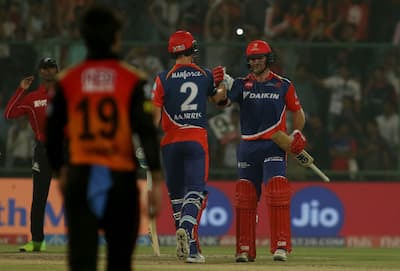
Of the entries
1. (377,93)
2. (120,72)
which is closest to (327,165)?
(377,93)

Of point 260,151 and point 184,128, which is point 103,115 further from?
point 260,151

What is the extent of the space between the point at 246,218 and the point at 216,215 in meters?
6.20

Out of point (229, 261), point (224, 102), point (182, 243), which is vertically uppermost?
point (224, 102)

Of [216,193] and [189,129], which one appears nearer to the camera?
[189,129]

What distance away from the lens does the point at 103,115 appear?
26.1ft

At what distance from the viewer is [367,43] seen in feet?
70.9

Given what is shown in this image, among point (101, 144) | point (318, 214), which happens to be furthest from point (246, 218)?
point (101, 144)

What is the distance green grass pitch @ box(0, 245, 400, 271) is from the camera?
548 inches

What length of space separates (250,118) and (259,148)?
380 millimetres

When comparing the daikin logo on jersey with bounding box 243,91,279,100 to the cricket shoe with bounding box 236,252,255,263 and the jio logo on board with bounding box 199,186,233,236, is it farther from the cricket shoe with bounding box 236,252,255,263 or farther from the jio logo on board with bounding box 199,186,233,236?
the jio logo on board with bounding box 199,186,233,236

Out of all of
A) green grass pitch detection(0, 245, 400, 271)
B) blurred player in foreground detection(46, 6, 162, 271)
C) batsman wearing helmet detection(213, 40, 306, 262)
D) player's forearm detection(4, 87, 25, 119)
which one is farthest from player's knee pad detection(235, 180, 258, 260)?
blurred player in foreground detection(46, 6, 162, 271)

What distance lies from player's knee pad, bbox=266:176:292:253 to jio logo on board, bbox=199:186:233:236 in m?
5.81

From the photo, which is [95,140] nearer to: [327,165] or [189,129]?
[189,129]

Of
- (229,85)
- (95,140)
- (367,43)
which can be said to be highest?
(367,43)
